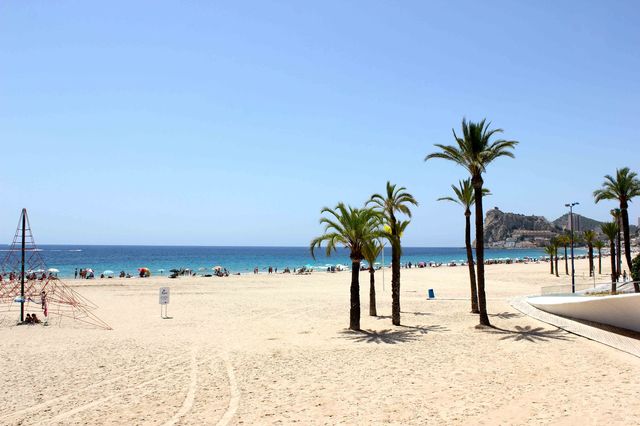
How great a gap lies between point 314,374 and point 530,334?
30.4ft

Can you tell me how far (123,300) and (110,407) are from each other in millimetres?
24444

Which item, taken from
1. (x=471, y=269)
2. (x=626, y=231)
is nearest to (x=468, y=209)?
(x=471, y=269)

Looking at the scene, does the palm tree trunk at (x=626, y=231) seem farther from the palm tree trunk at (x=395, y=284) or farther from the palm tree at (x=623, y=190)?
the palm tree trunk at (x=395, y=284)

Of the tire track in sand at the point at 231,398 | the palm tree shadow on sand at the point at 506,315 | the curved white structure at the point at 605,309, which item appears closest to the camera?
the tire track in sand at the point at 231,398

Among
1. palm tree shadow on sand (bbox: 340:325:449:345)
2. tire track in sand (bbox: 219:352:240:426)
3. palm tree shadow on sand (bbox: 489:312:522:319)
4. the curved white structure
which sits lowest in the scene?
palm tree shadow on sand (bbox: 340:325:449:345)

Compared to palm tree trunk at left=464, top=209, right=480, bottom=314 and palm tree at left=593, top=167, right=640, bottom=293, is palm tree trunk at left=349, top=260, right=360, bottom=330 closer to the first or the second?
palm tree trunk at left=464, top=209, right=480, bottom=314

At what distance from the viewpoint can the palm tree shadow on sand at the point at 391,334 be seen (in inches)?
675

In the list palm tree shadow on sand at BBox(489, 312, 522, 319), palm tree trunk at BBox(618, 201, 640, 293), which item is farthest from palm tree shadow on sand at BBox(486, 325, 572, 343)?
palm tree trunk at BBox(618, 201, 640, 293)

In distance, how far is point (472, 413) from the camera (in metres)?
9.40

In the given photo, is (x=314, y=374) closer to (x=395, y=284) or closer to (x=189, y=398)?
(x=189, y=398)

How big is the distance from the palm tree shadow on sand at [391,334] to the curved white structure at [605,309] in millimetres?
5967

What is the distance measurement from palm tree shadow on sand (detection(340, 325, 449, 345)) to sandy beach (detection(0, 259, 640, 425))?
0.26ft

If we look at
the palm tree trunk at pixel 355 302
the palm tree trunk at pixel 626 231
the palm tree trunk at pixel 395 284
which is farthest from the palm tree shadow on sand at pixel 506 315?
the palm tree trunk at pixel 626 231

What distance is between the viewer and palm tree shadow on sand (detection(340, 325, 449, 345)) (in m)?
17.1
